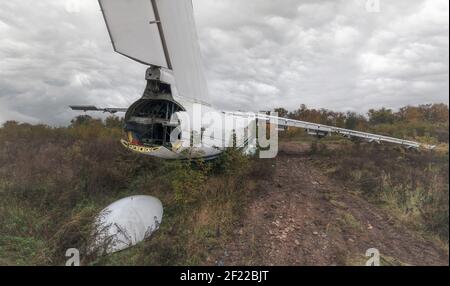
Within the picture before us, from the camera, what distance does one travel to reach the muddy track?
6.03m

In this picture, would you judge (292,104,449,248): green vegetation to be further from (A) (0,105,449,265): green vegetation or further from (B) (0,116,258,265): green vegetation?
(B) (0,116,258,265): green vegetation

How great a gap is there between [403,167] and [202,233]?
8011 millimetres

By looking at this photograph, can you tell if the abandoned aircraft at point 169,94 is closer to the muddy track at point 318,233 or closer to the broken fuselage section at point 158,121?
the broken fuselage section at point 158,121

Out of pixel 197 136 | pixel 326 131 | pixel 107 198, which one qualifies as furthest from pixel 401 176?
pixel 107 198

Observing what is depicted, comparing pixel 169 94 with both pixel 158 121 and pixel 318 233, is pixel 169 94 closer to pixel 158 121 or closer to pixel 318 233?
pixel 158 121

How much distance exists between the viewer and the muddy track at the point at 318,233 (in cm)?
603

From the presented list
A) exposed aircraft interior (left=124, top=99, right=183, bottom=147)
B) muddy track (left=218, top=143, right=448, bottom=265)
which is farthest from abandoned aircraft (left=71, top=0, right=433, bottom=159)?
muddy track (left=218, top=143, right=448, bottom=265)

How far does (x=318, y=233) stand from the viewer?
22.5 ft

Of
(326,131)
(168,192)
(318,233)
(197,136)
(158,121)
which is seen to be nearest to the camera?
(318,233)
